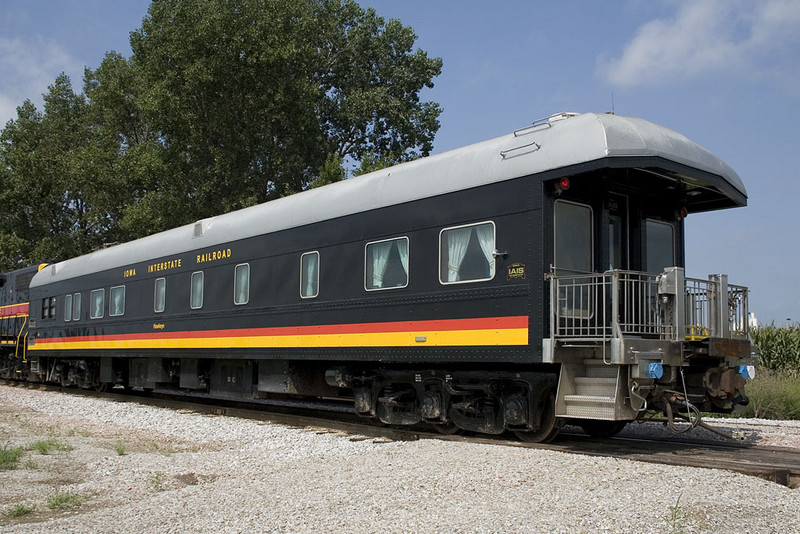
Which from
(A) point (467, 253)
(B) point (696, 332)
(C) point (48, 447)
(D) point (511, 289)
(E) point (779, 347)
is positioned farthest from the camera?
(E) point (779, 347)

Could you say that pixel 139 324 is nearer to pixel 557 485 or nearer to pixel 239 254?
pixel 239 254

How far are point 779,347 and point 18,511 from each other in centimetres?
1704

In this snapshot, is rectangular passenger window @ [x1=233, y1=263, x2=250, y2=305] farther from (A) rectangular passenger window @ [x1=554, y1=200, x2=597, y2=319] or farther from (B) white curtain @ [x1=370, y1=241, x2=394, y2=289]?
(A) rectangular passenger window @ [x1=554, y1=200, x2=597, y2=319]

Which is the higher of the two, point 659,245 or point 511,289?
point 659,245

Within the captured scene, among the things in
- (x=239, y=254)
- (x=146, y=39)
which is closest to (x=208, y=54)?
(x=146, y=39)

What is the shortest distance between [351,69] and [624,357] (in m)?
32.3

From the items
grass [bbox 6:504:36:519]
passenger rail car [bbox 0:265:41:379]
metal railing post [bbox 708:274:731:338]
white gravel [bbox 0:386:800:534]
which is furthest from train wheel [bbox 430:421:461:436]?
passenger rail car [bbox 0:265:41:379]

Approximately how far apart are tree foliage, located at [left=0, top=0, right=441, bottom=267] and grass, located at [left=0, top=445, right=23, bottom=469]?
55.5ft

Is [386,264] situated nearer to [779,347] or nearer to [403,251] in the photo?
[403,251]

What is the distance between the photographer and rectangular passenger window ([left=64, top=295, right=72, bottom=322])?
21.1 metres

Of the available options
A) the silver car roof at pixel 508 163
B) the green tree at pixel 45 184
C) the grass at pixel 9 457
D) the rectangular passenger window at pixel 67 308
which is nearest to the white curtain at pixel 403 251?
the silver car roof at pixel 508 163

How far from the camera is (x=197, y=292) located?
51.0 feet

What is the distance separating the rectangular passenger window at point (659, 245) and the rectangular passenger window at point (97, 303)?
14.0 meters

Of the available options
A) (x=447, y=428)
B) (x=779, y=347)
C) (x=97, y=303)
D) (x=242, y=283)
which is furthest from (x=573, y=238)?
(x=97, y=303)
